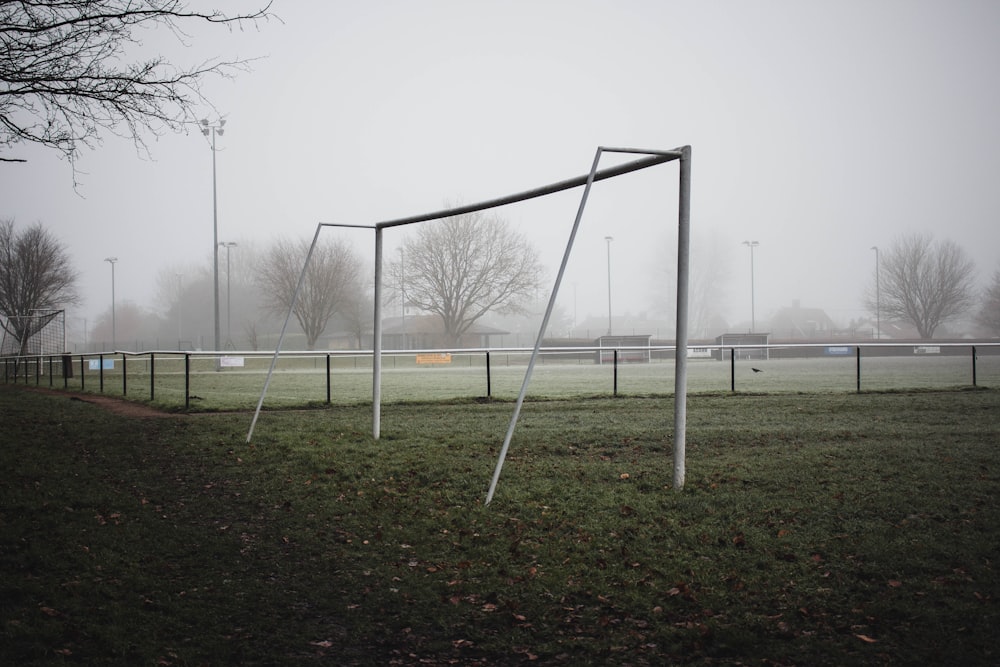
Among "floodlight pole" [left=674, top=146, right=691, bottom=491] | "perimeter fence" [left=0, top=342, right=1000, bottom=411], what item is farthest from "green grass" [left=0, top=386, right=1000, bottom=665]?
"perimeter fence" [left=0, top=342, right=1000, bottom=411]

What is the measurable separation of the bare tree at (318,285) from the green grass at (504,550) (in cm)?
4220

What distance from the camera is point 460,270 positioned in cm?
3934

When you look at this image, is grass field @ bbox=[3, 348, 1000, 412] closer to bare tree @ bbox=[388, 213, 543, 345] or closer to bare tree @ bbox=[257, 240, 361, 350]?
bare tree @ bbox=[388, 213, 543, 345]

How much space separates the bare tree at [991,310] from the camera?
182 feet

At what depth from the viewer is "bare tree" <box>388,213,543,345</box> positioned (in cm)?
3928

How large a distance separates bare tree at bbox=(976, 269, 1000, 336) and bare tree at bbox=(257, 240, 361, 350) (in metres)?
48.2

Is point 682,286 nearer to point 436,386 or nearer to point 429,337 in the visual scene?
point 436,386

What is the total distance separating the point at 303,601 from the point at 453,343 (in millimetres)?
38050

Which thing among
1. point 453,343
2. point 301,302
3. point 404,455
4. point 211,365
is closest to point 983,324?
point 453,343

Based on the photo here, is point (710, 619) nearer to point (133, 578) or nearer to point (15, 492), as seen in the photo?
point (133, 578)

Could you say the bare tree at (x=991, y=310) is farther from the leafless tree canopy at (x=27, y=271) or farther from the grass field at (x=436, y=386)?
the leafless tree canopy at (x=27, y=271)

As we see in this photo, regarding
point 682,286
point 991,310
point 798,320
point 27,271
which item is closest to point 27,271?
point 27,271

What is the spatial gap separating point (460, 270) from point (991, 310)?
43814 mm

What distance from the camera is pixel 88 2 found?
7.94 m
